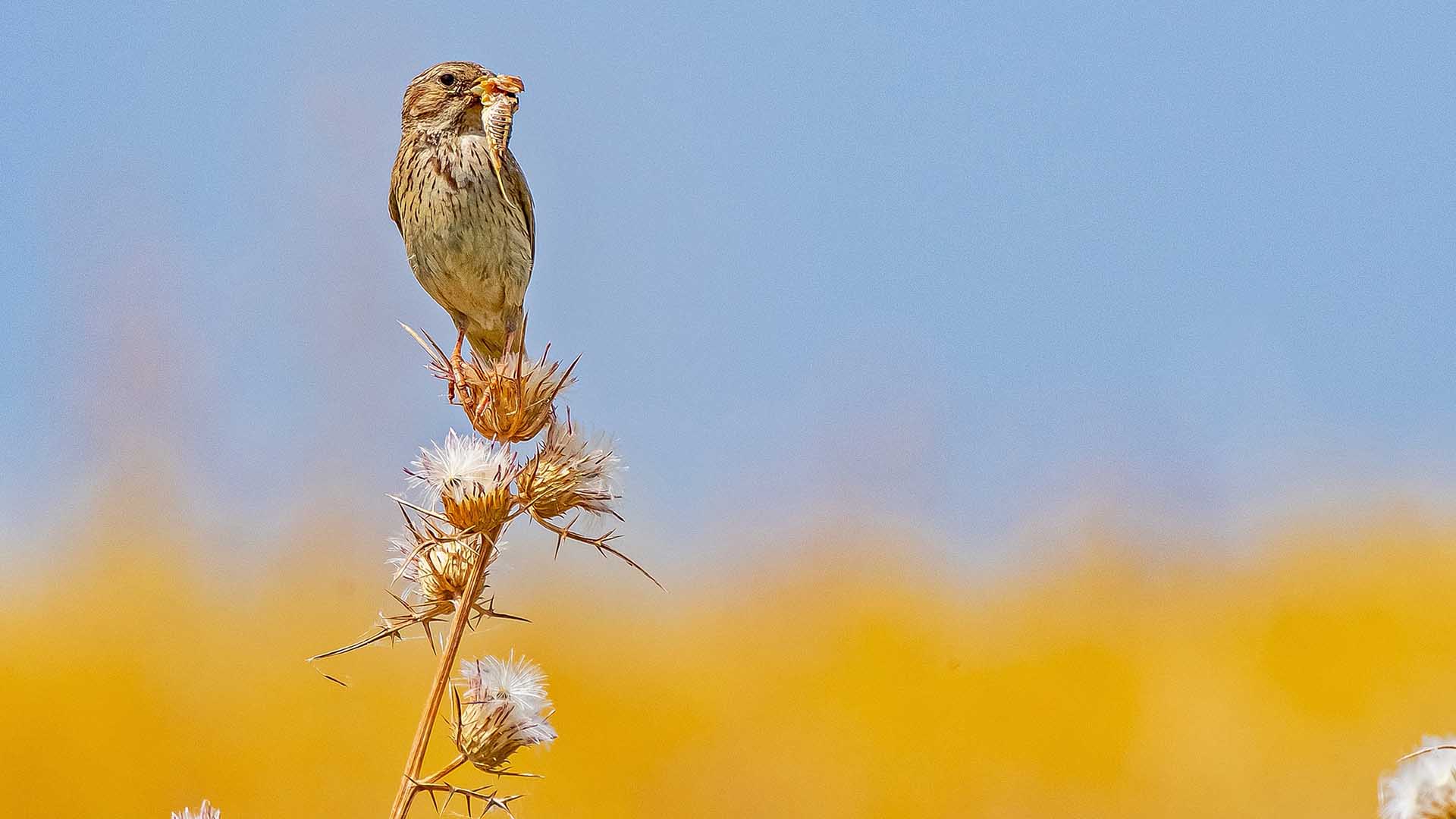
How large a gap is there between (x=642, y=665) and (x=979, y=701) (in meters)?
1.88

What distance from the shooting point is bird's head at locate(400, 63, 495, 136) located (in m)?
3.46

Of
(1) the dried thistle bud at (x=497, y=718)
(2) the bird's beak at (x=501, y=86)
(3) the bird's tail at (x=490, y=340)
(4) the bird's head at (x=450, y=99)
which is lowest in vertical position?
(1) the dried thistle bud at (x=497, y=718)

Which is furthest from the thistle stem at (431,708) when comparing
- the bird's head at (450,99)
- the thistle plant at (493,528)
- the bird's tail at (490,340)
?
the bird's head at (450,99)

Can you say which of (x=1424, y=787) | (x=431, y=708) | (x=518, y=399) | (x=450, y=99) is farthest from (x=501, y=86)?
(x=1424, y=787)

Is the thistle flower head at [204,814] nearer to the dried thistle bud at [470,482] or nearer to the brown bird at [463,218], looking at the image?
the dried thistle bud at [470,482]

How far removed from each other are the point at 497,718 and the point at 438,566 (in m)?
0.19

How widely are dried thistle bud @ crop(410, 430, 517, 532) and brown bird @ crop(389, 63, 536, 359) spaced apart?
6.04ft

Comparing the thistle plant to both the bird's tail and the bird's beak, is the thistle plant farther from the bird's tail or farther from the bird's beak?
the bird's tail

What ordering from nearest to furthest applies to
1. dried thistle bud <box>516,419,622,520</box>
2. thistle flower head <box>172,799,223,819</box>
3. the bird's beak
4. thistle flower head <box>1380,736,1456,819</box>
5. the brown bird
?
thistle flower head <box>172,799,223,819</box> < thistle flower head <box>1380,736,1456,819</box> < dried thistle bud <box>516,419,622,520</box> < the bird's beak < the brown bird

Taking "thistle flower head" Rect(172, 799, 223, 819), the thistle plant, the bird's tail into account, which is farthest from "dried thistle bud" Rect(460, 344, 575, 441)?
the bird's tail

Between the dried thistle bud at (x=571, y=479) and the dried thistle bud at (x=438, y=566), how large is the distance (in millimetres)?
106

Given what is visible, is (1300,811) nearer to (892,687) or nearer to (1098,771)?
(1098,771)

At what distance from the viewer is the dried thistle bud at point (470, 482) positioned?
1.50 meters

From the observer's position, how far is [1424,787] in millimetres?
1478
